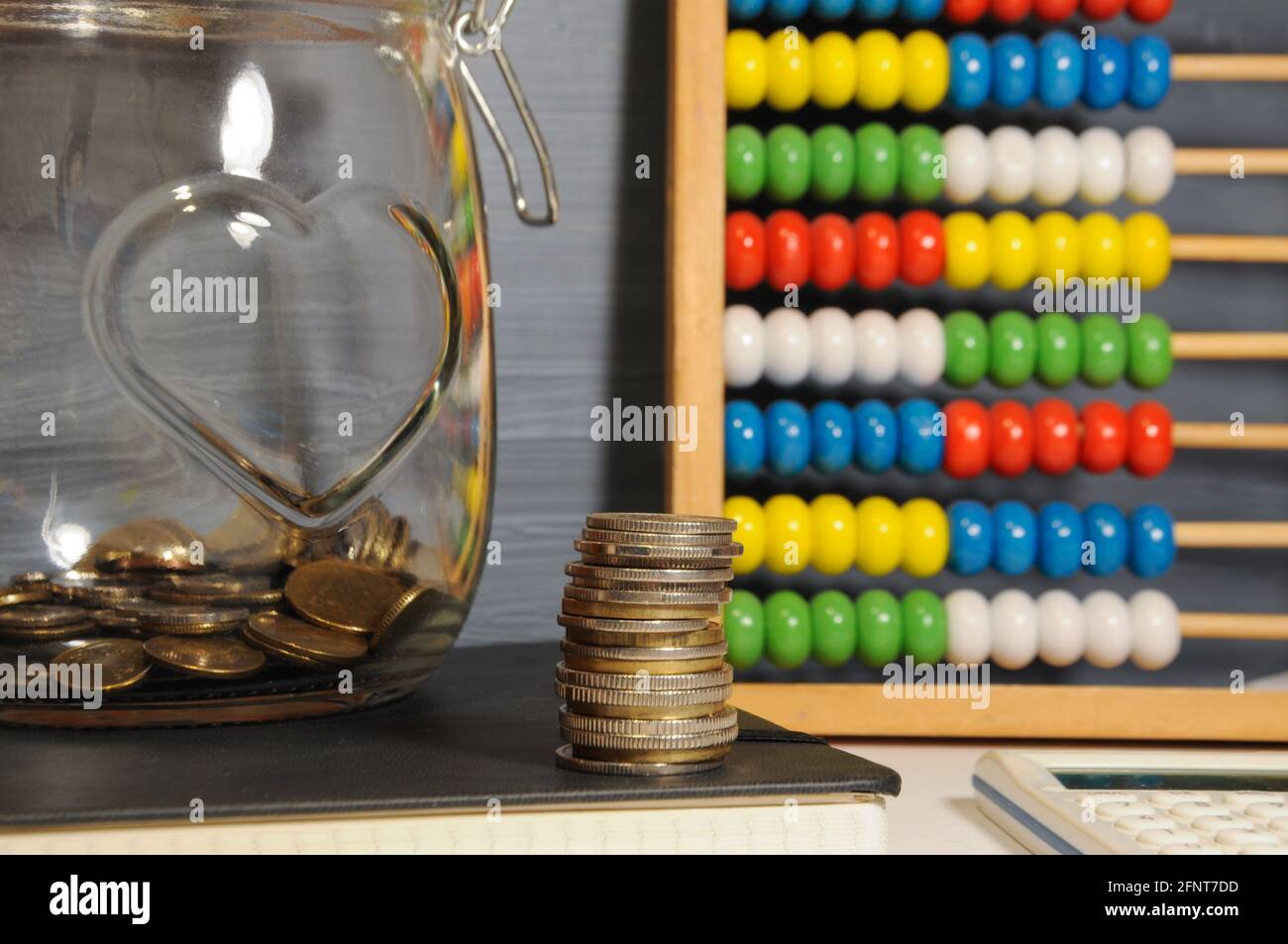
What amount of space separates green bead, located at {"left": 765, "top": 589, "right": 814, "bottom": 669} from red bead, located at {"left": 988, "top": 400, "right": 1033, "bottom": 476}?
8.0 inches

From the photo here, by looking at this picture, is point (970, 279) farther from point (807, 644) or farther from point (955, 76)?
point (807, 644)

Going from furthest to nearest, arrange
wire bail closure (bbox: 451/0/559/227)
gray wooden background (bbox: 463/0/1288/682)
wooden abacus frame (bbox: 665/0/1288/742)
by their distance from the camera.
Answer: gray wooden background (bbox: 463/0/1288/682), wooden abacus frame (bbox: 665/0/1288/742), wire bail closure (bbox: 451/0/559/227)

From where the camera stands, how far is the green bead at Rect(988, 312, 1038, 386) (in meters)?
1.20

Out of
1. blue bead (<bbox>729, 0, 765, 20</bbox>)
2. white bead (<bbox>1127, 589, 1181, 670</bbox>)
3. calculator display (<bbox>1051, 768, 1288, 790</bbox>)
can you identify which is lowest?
calculator display (<bbox>1051, 768, 1288, 790</bbox>)

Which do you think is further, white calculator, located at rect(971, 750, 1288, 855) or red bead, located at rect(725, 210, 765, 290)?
red bead, located at rect(725, 210, 765, 290)

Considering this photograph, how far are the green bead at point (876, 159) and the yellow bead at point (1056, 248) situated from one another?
133 millimetres

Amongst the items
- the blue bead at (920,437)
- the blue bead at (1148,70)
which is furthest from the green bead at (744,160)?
the blue bead at (1148,70)

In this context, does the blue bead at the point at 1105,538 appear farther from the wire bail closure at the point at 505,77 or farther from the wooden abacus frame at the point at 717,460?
the wire bail closure at the point at 505,77

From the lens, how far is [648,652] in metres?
0.69

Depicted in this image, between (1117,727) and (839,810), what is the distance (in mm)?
571

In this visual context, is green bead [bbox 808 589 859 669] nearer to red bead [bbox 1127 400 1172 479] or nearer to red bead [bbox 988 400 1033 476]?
red bead [bbox 988 400 1033 476]

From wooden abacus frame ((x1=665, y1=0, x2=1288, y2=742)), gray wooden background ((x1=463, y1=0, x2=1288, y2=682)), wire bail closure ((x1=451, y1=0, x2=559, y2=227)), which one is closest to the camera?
wire bail closure ((x1=451, y1=0, x2=559, y2=227))

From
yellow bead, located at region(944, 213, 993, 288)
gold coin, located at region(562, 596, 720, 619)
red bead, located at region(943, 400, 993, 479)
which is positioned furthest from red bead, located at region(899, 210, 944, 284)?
gold coin, located at region(562, 596, 720, 619)

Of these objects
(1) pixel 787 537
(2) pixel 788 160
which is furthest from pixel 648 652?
(2) pixel 788 160
